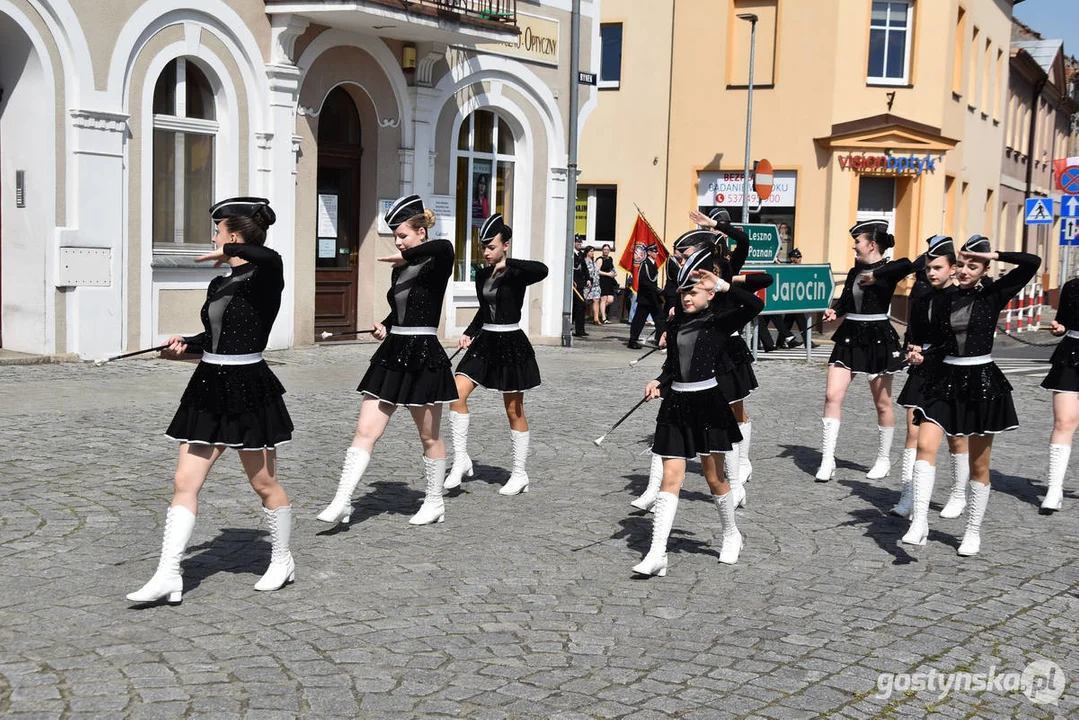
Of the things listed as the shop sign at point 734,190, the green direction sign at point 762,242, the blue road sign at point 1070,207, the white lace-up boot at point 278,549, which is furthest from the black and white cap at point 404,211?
the shop sign at point 734,190

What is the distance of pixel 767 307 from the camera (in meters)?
19.1

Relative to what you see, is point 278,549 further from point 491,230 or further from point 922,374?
point 922,374

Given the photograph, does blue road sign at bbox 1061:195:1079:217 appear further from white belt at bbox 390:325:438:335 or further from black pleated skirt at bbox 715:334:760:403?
white belt at bbox 390:325:438:335

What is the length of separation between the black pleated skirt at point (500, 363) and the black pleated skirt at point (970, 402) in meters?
2.70

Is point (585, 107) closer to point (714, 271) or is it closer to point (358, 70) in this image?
point (358, 70)

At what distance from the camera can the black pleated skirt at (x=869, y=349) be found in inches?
398

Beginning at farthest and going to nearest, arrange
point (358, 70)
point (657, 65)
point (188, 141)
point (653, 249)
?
point (657, 65) → point (653, 249) → point (358, 70) → point (188, 141)

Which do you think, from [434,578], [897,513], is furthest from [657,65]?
[434,578]

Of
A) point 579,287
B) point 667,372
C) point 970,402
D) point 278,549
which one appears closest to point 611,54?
point 579,287

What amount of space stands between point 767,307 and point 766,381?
1945 millimetres

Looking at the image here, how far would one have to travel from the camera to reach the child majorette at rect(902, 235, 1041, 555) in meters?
7.79

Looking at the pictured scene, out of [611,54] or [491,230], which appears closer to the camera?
[491,230]

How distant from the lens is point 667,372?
7.22 m

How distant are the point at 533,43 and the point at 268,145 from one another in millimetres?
5954
